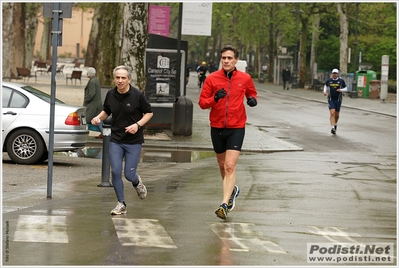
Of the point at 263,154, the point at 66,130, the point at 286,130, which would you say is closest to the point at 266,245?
the point at 66,130

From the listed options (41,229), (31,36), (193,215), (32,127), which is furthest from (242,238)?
(31,36)

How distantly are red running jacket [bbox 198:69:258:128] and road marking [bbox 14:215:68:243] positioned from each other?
2013 mm

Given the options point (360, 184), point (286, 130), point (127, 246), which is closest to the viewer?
point (127, 246)

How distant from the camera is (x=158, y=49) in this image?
2459 centimetres

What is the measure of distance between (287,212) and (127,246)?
3056 mm

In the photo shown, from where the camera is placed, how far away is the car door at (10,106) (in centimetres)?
1597

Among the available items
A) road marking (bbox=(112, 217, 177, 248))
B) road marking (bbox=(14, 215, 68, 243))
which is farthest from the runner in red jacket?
road marking (bbox=(14, 215, 68, 243))

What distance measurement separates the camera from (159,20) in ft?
109

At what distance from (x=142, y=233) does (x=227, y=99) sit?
2.01 m

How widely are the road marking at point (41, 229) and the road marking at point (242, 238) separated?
1515mm

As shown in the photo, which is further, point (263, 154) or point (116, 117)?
point (263, 154)

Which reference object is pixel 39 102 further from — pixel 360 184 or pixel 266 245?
pixel 266 245

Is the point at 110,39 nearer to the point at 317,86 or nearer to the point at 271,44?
the point at 317,86

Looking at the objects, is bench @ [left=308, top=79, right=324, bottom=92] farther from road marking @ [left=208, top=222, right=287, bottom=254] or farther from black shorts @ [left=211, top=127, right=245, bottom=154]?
road marking @ [left=208, top=222, right=287, bottom=254]
